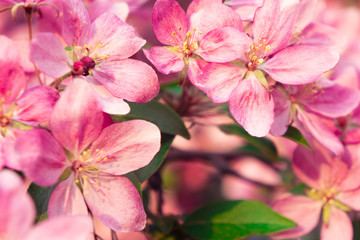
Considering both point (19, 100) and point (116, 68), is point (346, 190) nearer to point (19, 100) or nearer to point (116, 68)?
point (116, 68)

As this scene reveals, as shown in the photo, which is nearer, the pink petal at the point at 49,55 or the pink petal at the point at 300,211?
the pink petal at the point at 49,55

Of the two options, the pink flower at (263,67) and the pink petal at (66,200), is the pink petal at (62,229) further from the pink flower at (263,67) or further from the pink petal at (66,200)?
the pink flower at (263,67)

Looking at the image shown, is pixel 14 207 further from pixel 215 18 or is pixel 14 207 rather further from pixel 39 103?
pixel 215 18

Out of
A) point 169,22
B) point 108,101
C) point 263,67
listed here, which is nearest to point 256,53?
point 263,67

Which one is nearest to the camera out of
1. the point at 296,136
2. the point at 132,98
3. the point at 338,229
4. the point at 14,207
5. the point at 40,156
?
the point at 14,207

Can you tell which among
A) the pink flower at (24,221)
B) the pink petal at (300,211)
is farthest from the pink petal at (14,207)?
the pink petal at (300,211)

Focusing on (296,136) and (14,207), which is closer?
(14,207)

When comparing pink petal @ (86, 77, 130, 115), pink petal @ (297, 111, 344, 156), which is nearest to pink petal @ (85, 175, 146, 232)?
pink petal @ (86, 77, 130, 115)

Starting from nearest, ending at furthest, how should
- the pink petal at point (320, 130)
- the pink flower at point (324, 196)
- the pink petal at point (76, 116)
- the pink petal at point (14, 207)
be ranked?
the pink petal at point (14, 207) < the pink petal at point (76, 116) < the pink petal at point (320, 130) < the pink flower at point (324, 196)
